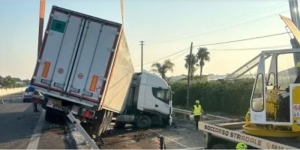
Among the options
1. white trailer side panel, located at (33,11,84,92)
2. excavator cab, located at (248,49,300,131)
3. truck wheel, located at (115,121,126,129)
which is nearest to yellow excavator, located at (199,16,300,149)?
excavator cab, located at (248,49,300,131)

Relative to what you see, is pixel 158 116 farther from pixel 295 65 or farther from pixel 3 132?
pixel 295 65

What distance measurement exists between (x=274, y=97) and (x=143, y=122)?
11.7m

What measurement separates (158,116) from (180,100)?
19316mm

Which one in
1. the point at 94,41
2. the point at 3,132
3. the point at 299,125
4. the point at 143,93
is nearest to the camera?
the point at 299,125

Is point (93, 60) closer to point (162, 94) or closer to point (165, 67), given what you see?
point (162, 94)

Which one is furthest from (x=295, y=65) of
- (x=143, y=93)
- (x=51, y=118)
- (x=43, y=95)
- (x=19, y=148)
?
(x=143, y=93)

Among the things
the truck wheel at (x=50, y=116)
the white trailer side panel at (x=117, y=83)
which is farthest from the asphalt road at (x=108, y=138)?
the white trailer side panel at (x=117, y=83)

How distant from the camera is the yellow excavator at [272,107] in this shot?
223 inches

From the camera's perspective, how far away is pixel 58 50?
10.8 metres

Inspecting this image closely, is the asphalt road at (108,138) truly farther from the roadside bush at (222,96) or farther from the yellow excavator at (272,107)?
the roadside bush at (222,96)

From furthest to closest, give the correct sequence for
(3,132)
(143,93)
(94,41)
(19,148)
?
(143,93)
(3,132)
(94,41)
(19,148)

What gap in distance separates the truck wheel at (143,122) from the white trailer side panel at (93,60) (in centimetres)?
683

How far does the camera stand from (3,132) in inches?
507

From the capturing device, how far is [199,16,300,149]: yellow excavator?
5.66 m
